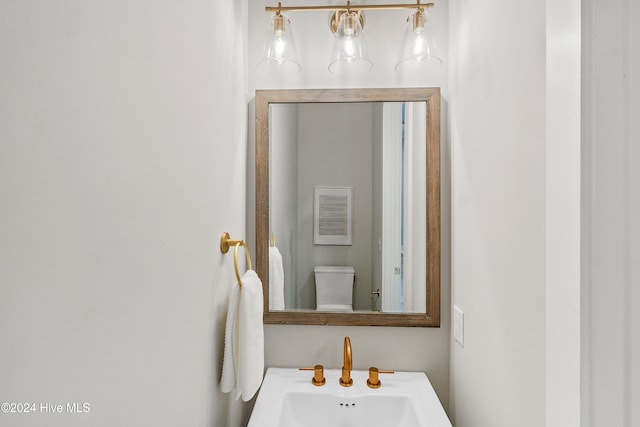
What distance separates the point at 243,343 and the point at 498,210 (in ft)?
2.43

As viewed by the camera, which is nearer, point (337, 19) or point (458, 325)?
point (458, 325)

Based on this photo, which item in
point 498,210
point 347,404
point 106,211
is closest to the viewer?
point 106,211

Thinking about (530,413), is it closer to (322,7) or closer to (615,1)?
(615,1)

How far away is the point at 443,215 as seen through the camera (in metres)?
1.39

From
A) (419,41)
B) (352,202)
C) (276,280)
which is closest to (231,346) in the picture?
(276,280)

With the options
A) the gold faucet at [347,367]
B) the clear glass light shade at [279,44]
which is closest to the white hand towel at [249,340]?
the gold faucet at [347,367]

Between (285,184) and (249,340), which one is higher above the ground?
(285,184)

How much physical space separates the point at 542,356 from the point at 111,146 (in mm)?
853

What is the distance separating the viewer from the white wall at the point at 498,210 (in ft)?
2.51

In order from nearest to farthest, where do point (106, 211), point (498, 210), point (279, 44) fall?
point (106, 211)
point (498, 210)
point (279, 44)

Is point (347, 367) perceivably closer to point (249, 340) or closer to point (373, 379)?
point (373, 379)

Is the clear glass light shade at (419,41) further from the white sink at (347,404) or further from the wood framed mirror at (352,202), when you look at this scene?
the white sink at (347,404)

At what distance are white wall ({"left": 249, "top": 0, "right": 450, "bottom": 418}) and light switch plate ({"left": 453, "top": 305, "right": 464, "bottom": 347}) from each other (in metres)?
0.07

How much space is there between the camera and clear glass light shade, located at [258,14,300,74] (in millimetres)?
1321
